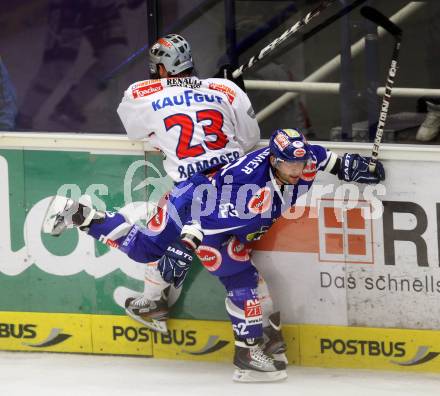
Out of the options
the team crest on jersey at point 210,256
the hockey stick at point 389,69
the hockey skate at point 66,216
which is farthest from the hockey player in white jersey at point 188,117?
the hockey stick at point 389,69

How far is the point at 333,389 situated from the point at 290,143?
1117mm

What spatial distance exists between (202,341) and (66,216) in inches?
35.8

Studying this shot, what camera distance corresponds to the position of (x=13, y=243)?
22.9 feet

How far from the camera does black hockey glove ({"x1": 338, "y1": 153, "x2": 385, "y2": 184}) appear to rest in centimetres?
635

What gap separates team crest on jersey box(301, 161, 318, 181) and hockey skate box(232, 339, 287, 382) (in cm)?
79

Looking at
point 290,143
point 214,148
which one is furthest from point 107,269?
point 290,143

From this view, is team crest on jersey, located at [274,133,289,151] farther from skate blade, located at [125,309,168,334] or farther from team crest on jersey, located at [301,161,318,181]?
skate blade, located at [125,309,168,334]

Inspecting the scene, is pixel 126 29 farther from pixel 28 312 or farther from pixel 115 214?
pixel 28 312

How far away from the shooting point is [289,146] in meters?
6.13

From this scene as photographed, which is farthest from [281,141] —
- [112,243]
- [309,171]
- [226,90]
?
[112,243]

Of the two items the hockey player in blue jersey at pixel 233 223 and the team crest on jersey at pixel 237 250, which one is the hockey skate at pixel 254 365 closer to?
the hockey player in blue jersey at pixel 233 223

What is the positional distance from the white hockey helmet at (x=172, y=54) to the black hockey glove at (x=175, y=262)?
0.80 m

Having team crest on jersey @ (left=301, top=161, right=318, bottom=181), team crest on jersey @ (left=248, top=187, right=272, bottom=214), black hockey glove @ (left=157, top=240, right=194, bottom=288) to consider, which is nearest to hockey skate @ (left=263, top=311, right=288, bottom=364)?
black hockey glove @ (left=157, top=240, right=194, bottom=288)

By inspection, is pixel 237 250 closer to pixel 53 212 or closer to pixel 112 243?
pixel 112 243
